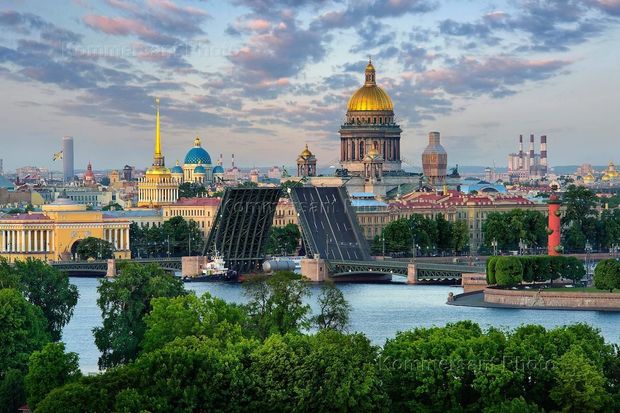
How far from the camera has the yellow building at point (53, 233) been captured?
77562 mm

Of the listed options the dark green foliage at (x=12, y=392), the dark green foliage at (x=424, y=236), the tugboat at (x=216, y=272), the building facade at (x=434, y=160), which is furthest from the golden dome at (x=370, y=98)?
the dark green foliage at (x=12, y=392)

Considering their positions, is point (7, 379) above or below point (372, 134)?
below

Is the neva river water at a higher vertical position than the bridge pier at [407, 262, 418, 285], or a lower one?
lower

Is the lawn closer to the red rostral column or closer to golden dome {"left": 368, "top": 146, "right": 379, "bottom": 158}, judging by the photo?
the red rostral column

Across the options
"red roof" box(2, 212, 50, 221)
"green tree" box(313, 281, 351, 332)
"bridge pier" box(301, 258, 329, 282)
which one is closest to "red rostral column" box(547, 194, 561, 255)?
"bridge pier" box(301, 258, 329, 282)

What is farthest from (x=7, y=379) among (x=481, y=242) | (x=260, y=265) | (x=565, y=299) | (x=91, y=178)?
(x=91, y=178)

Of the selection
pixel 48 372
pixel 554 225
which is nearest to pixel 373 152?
pixel 554 225

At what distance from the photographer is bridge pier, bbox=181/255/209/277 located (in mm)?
67250

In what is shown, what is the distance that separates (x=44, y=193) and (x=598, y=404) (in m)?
97.5

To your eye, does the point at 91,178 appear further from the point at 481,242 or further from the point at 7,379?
the point at 7,379

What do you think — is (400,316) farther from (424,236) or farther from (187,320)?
(424,236)

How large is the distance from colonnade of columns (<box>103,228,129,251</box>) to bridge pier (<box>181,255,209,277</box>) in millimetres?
11647

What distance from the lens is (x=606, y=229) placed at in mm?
81250

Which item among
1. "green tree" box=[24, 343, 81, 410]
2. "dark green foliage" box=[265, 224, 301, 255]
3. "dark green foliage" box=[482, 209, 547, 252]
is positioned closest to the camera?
"green tree" box=[24, 343, 81, 410]
